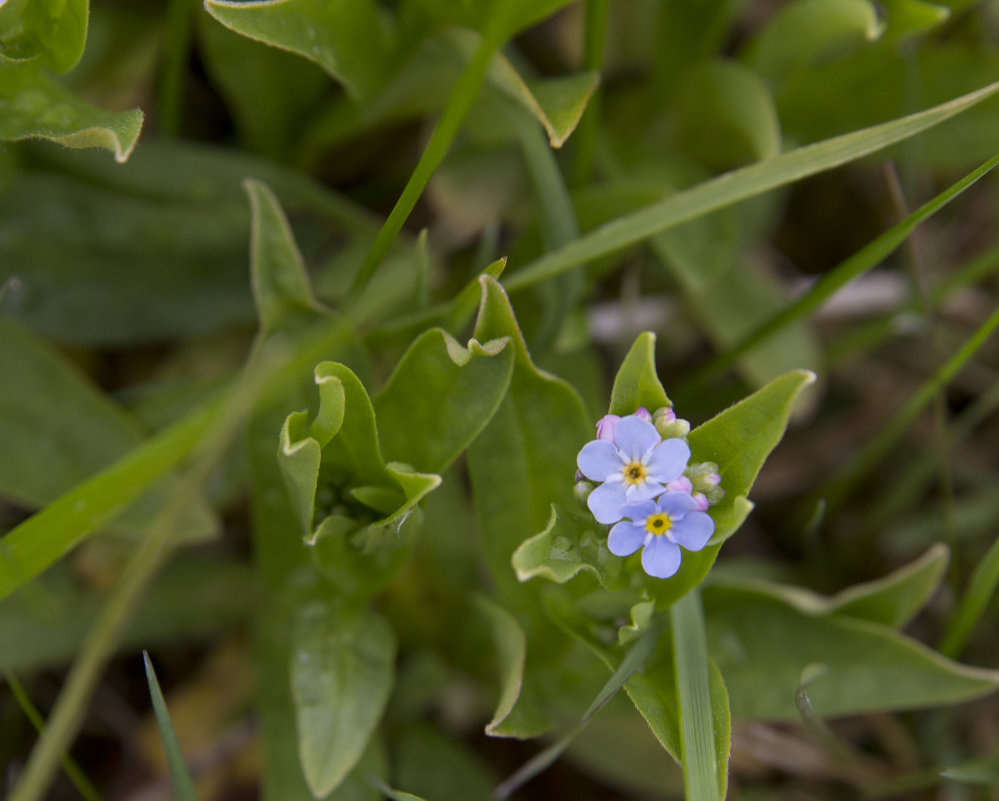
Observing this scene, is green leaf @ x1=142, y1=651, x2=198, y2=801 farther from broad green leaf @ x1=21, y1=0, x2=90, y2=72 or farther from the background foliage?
broad green leaf @ x1=21, y1=0, x2=90, y2=72

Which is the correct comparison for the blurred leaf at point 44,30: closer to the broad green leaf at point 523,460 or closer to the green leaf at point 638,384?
the broad green leaf at point 523,460

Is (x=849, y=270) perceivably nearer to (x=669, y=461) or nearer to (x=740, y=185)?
(x=740, y=185)

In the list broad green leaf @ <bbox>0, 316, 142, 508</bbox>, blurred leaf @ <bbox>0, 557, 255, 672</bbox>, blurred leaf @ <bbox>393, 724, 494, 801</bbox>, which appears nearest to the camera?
broad green leaf @ <bbox>0, 316, 142, 508</bbox>

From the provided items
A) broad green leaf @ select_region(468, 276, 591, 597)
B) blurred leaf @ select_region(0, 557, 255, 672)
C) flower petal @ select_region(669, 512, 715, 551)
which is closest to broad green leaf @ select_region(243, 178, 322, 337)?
broad green leaf @ select_region(468, 276, 591, 597)

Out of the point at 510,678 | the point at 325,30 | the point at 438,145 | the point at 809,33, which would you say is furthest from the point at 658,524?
the point at 809,33

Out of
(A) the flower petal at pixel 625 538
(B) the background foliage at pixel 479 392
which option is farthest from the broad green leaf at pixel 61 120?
(A) the flower petal at pixel 625 538

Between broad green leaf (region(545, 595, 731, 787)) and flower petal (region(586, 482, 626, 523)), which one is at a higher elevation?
flower petal (region(586, 482, 626, 523))
